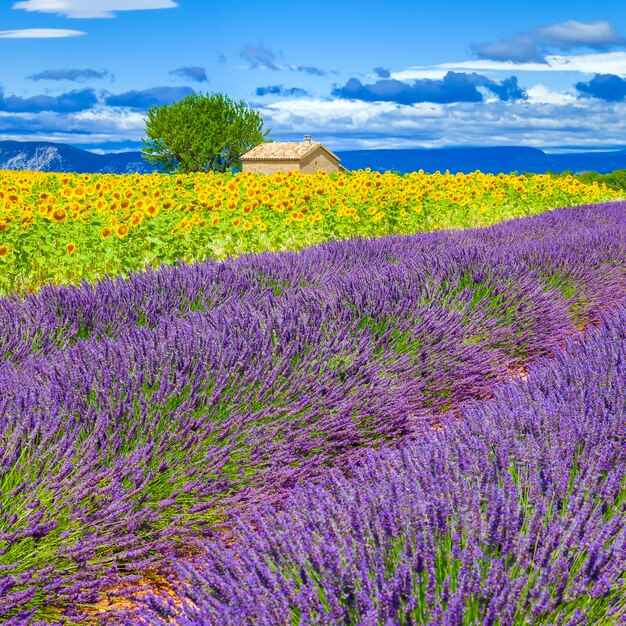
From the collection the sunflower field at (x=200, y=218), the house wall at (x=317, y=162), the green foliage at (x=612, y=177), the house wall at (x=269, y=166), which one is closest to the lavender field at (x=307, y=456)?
the sunflower field at (x=200, y=218)

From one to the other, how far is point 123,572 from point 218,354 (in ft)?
3.11

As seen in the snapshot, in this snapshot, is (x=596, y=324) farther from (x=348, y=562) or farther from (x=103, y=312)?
(x=348, y=562)

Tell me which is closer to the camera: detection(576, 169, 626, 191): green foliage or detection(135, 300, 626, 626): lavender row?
detection(135, 300, 626, 626): lavender row

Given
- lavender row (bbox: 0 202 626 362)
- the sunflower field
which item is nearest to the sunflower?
the sunflower field

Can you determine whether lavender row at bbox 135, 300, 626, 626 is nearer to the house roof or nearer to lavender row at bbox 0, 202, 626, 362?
lavender row at bbox 0, 202, 626, 362

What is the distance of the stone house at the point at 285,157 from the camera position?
39.3m

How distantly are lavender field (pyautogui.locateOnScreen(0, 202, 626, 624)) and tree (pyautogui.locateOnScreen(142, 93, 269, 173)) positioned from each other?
3638 cm

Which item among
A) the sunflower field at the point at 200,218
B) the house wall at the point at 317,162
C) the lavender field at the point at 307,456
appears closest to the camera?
the lavender field at the point at 307,456

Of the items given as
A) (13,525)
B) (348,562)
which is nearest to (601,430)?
(348,562)

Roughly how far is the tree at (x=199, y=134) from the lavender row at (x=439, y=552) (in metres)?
38.5

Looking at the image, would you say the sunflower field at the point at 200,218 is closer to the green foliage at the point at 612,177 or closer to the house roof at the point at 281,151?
the house roof at the point at 281,151

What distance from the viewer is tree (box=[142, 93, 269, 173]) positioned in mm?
40438

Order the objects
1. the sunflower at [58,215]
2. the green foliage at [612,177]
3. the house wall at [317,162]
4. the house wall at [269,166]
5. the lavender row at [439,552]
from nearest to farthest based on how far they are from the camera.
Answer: the lavender row at [439,552] < the sunflower at [58,215] < the house wall at [269,166] < the house wall at [317,162] < the green foliage at [612,177]

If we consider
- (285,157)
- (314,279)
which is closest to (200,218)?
(314,279)
